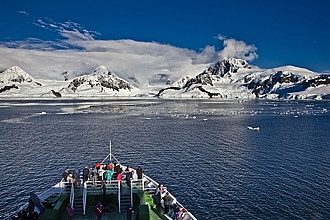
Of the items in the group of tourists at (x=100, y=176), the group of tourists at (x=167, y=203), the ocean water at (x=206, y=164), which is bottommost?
the ocean water at (x=206, y=164)

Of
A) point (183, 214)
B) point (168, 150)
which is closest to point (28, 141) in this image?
point (168, 150)

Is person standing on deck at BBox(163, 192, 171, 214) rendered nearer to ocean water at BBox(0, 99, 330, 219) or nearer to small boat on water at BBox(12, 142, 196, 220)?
small boat on water at BBox(12, 142, 196, 220)

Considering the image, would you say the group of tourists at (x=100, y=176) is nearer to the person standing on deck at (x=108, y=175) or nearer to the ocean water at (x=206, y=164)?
the person standing on deck at (x=108, y=175)

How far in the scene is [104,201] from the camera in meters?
31.3

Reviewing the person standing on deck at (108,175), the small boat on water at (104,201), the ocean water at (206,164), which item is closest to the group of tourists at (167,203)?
the small boat on water at (104,201)

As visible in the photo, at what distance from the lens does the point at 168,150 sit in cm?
7388

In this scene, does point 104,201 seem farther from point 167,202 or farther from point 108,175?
point 167,202

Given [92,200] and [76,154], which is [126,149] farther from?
[92,200]

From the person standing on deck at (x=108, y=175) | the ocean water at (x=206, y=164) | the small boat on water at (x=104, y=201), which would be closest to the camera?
the small boat on water at (x=104, y=201)

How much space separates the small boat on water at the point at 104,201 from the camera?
28562 mm

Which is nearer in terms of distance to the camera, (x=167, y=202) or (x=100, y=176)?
(x=167, y=202)

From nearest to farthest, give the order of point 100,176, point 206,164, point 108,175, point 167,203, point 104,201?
point 167,203 < point 104,201 < point 108,175 < point 100,176 < point 206,164

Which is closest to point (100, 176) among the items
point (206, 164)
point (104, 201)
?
point (104, 201)

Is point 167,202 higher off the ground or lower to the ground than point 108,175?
lower
